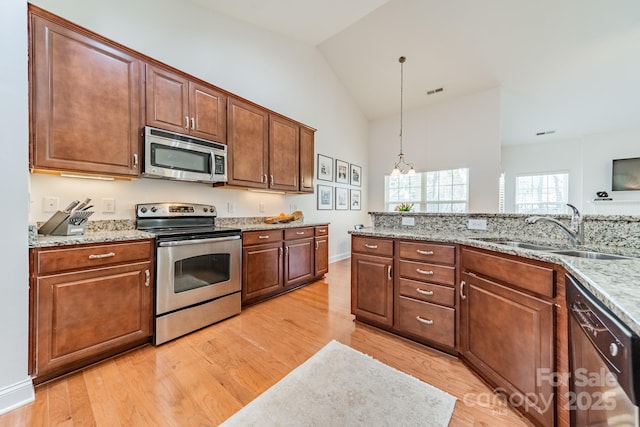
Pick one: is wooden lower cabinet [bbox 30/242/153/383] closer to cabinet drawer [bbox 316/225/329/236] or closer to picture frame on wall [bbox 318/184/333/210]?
cabinet drawer [bbox 316/225/329/236]

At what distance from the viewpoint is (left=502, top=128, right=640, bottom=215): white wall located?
18.1 ft

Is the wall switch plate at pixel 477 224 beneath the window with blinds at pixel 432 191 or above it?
beneath

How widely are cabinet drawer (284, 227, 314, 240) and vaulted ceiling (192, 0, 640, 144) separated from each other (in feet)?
9.51

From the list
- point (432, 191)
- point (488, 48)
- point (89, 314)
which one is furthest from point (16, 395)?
point (488, 48)

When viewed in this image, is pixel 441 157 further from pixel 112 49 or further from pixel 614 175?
pixel 112 49

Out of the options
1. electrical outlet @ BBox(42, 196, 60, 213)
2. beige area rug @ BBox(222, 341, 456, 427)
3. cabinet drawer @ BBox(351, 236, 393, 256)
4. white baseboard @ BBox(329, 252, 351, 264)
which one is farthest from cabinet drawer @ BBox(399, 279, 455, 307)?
white baseboard @ BBox(329, 252, 351, 264)

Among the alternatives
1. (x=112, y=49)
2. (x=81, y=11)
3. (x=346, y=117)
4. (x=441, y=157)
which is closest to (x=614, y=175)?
(x=441, y=157)

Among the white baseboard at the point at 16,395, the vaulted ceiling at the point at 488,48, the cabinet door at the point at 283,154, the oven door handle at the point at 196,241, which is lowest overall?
the white baseboard at the point at 16,395

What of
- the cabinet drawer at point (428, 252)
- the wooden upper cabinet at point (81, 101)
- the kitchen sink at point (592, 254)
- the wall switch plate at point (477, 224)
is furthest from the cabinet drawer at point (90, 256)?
the kitchen sink at point (592, 254)

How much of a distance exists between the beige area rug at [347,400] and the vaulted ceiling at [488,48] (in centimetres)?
401

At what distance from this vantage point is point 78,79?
1753 mm

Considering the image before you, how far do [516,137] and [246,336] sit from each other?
26.5 ft

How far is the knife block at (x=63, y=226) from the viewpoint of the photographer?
1678mm

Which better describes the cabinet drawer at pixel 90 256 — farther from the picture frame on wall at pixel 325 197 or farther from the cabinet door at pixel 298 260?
the picture frame on wall at pixel 325 197
